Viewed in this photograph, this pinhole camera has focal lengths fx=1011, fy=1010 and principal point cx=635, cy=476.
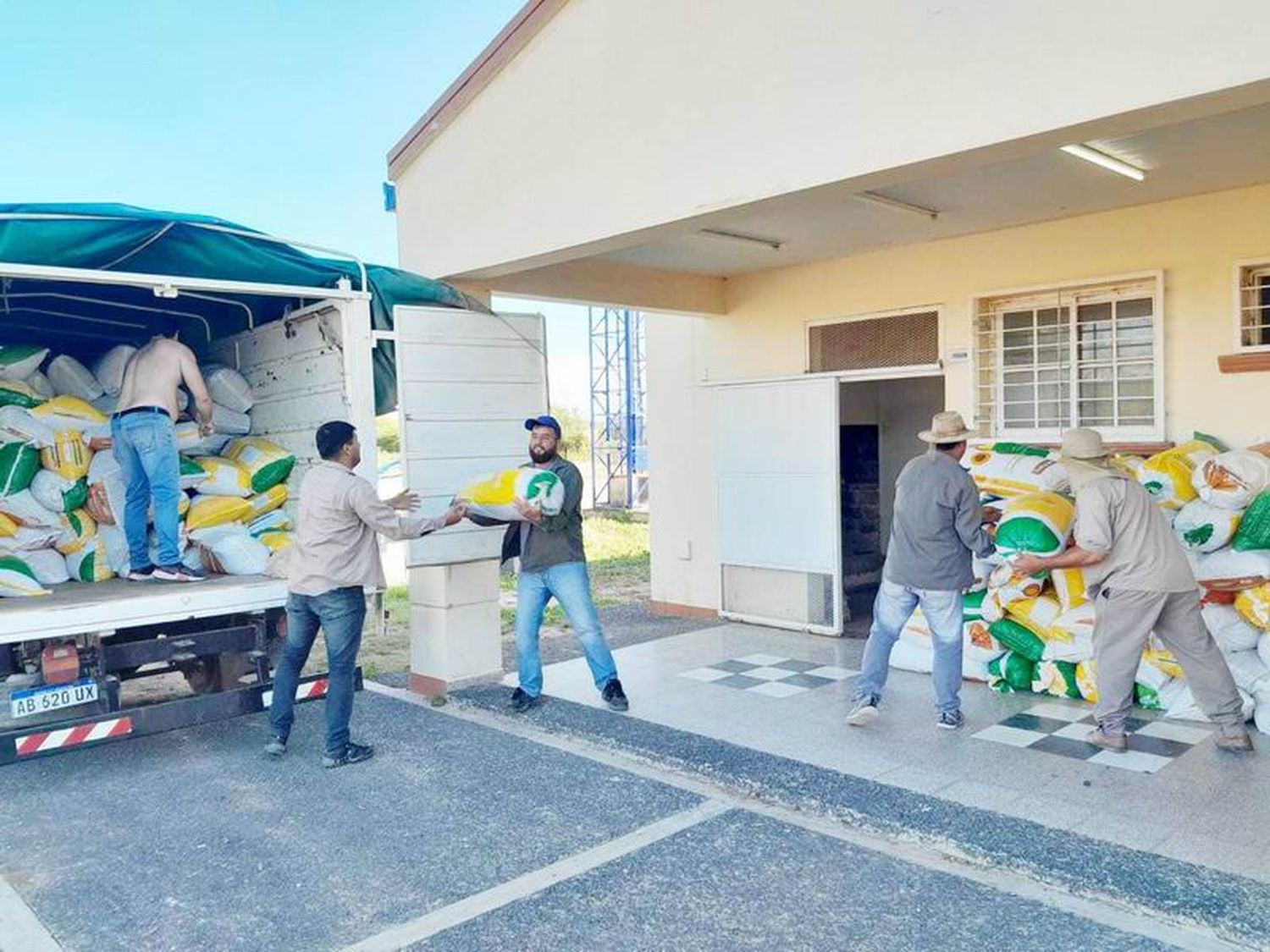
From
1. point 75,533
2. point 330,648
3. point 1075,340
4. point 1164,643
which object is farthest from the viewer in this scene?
point 1075,340

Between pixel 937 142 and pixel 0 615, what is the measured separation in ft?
13.8

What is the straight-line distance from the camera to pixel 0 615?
4.16 meters

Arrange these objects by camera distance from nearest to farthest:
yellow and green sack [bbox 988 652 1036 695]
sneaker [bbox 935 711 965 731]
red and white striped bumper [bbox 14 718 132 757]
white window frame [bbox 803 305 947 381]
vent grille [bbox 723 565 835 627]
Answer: red and white striped bumper [bbox 14 718 132 757], sneaker [bbox 935 711 965 731], yellow and green sack [bbox 988 652 1036 695], white window frame [bbox 803 305 947 381], vent grille [bbox 723 565 835 627]

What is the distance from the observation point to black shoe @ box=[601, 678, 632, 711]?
5617 mm

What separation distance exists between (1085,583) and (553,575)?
277 cm

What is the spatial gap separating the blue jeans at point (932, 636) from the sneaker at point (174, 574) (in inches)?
135

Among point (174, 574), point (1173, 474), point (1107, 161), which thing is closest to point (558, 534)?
point (174, 574)

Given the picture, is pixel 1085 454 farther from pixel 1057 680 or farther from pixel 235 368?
pixel 235 368

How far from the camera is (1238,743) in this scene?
4.54m

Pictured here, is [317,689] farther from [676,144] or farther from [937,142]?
[937,142]

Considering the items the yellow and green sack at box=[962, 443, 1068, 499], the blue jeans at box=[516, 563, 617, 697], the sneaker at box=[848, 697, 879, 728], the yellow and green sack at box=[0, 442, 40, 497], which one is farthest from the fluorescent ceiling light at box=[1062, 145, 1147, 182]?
the yellow and green sack at box=[0, 442, 40, 497]

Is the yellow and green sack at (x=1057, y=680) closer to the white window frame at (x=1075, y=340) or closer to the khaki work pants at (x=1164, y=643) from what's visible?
the khaki work pants at (x=1164, y=643)

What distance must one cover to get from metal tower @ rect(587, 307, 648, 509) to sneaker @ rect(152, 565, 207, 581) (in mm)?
17880

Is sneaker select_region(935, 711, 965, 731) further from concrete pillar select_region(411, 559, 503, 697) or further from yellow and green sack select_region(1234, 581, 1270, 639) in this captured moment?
concrete pillar select_region(411, 559, 503, 697)
